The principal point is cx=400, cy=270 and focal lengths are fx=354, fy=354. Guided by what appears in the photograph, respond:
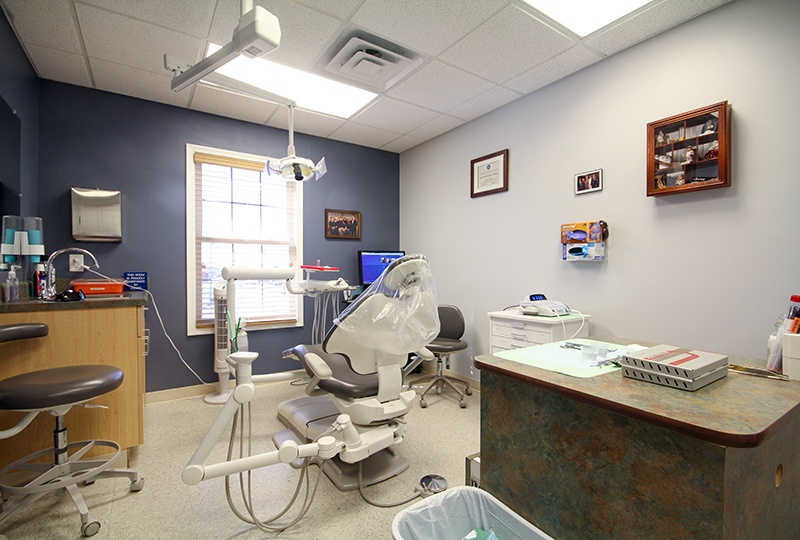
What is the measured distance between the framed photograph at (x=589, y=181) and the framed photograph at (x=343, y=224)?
94.3 inches

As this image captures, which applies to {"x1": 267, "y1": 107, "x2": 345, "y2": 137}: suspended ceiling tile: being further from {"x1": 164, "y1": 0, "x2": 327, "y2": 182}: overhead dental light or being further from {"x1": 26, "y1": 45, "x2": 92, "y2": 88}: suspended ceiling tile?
{"x1": 26, "y1": 45, "x2": 92, "y2": 88}: suspended ceiling tile

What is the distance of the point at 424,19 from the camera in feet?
6.86

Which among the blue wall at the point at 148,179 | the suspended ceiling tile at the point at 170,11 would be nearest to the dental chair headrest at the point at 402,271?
the suspended ceiling tile at the point at 170,11

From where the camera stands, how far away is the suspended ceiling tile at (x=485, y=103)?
297cm

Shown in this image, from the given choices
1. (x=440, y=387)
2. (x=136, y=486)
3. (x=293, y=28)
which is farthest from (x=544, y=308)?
(x=136, y=486)

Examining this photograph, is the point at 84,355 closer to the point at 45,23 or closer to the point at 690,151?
the point at 45,23

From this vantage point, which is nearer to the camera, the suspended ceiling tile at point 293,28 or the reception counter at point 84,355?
the reception counter at point 84,355

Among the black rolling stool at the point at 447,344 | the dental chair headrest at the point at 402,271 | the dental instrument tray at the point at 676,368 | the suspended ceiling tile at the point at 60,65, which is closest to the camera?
the dental instrument tray at the point at 676,368

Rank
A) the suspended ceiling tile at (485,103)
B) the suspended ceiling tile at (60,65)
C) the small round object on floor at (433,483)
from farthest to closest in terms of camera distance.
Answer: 1. the suspended ceiling tile at (485,103)
2. the suspended ceiling tile at (60,65)
3. the small round object on floor at (433,483)

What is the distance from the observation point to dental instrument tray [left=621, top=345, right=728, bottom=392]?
2.93 ft

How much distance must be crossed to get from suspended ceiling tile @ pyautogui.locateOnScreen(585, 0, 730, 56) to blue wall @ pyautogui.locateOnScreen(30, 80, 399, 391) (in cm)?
286

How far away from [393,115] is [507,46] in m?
1.33

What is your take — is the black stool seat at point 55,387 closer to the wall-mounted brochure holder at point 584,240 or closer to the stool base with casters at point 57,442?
the stool base with casters at point 57,442

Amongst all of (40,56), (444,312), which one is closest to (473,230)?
(444,312)
